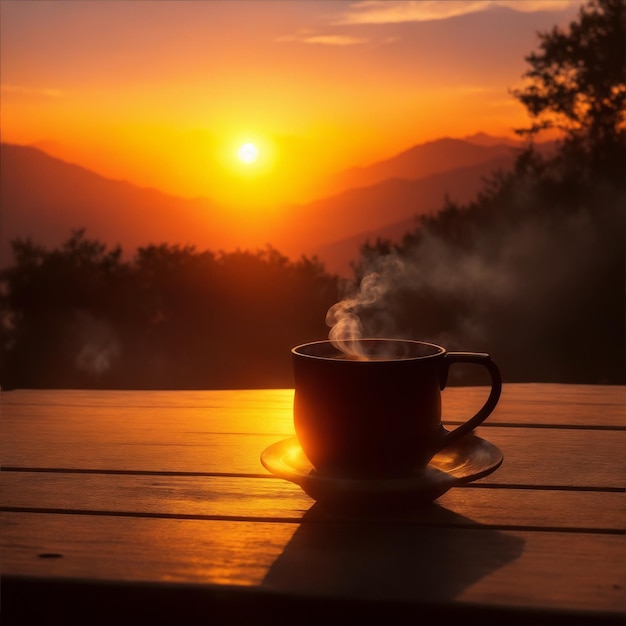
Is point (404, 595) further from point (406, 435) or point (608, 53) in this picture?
point (608, 53)

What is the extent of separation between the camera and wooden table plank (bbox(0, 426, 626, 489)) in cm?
94

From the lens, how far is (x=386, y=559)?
→ 68 centimetres

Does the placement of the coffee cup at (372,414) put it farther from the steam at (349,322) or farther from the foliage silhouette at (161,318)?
the foliage silhouette at (161,318)

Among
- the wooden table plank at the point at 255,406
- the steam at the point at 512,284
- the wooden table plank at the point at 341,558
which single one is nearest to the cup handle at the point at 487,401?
the wooden table plank at the point at 341,558

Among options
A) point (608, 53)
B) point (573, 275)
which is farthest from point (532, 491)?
point (608, 53)

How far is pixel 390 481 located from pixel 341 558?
114 mm

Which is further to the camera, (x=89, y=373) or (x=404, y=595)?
(x=89, y=373)

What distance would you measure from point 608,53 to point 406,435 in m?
6.49

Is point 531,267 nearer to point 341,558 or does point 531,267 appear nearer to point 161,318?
point 161,318

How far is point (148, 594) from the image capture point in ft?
2.06

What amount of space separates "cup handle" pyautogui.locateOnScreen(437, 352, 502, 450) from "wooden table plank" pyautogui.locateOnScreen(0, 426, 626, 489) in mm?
119

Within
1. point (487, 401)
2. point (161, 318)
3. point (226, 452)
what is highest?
point (487, 401)

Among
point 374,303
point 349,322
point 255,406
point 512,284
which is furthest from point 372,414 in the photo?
point 512,284

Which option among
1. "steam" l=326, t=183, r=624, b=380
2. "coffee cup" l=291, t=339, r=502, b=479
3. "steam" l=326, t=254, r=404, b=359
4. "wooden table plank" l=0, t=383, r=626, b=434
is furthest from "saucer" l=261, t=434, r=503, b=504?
"steam" l=326, t=183, r=624, b=380
